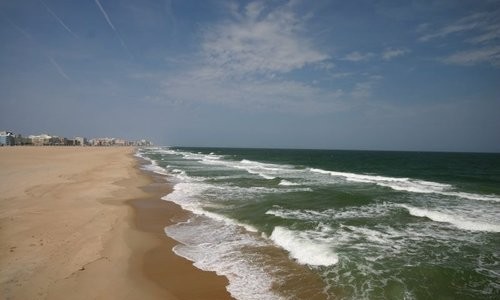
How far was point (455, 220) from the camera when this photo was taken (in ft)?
45.3

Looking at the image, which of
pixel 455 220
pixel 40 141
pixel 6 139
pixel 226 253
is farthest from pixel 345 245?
pixel 40 141

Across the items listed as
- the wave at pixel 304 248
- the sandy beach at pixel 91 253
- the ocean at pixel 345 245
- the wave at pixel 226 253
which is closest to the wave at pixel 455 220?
→ the ocean at pixel 345 245

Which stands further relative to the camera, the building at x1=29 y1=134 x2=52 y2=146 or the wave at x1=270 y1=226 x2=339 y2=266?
the building at x1=29 y1=134 x2=52 y2=146

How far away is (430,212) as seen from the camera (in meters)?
15.0

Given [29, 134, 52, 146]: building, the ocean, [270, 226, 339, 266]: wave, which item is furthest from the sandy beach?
[29, 134, 52, 146]: building

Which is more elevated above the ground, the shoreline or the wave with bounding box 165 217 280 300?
the wave with bounding box 165 217 280 300

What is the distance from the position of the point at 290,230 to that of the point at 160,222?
5326 mm

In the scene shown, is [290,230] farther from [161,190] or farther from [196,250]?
[161,190]

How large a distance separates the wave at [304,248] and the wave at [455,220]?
6.34 metres

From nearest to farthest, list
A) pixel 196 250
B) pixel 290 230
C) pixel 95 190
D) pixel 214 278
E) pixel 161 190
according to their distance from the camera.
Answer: pixel 214 278
pixel 196 250
pixel 290 230
pixel 95 190
pixel 161 190

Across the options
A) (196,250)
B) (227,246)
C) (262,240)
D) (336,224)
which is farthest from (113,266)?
(336,224)

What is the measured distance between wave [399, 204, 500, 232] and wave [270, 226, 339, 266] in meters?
6.34

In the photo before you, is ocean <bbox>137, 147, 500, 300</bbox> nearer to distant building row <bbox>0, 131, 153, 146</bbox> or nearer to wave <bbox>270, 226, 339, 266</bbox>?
wave <bbox>270, 226, 339, 266</bbox>

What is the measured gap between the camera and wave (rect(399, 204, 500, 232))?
1275 centimetres
